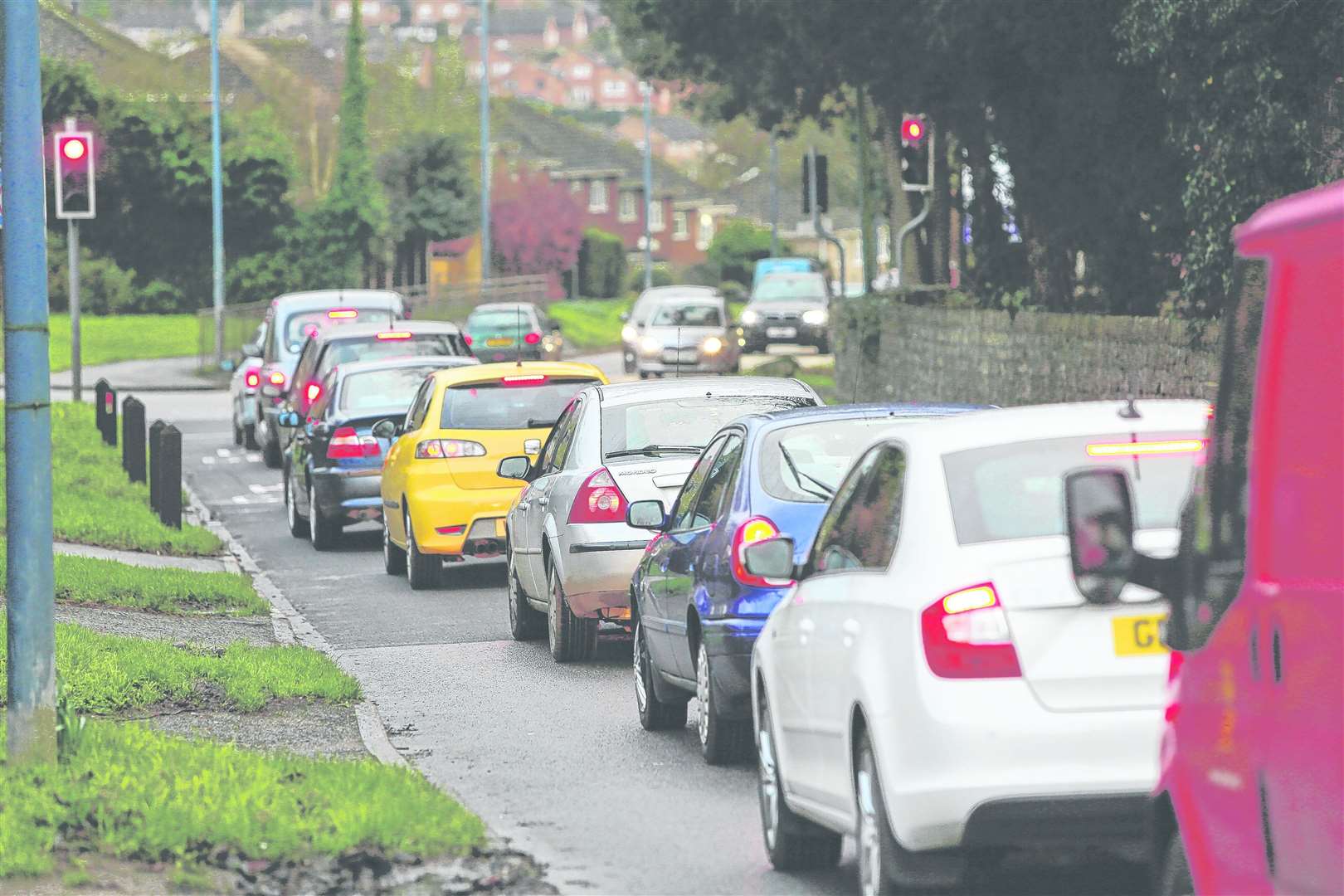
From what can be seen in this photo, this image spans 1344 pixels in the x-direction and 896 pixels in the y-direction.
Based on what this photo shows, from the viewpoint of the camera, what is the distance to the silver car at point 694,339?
47.9 metres

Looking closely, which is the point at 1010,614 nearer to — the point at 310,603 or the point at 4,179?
the point at 4,179

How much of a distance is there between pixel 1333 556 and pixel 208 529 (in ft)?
62.3

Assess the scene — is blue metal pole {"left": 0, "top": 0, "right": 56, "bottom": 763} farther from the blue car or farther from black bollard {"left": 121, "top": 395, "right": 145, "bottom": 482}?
black bollard {"left": 121, "top": 395, "right": 145, "bottom": 482}

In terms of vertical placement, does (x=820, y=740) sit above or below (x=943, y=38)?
below

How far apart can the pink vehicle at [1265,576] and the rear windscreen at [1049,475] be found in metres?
1.22

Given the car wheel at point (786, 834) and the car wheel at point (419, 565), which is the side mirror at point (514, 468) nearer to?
the car wheel at point (419, 565)

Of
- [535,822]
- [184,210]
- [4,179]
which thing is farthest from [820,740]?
[184,210]

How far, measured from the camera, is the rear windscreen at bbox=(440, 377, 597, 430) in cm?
1803

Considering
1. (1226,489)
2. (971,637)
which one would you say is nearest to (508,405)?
(971,637)

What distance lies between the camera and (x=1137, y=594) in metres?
6.25

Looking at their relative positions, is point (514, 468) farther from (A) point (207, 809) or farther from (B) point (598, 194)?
(B) point (598, 194)

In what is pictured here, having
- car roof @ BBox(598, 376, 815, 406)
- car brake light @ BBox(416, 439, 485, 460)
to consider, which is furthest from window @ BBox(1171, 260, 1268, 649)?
car brake light @ BBox(416, 439, 485, 460)

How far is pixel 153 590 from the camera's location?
16.5 meters

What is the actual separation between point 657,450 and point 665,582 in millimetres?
2956
